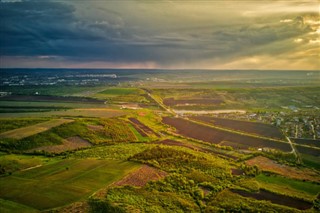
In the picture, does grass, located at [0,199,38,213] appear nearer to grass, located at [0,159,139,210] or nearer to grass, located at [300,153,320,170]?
grass, located at [0,159,139,210]

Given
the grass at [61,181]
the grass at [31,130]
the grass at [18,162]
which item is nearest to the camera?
the grass at [61,181]

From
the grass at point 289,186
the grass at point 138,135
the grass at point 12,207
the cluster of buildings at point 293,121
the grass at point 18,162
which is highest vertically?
the cluster of buildings at point 293,121

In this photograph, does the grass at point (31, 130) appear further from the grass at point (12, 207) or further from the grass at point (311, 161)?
the grass at point (311, 161)

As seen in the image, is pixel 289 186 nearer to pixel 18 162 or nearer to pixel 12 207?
pixel 12 207

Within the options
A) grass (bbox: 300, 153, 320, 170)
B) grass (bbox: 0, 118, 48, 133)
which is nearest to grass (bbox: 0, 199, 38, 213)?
grass (bbox: 0, 118, 48, 133)

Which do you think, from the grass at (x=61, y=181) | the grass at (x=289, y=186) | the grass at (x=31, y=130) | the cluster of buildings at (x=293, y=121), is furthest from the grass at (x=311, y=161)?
the grass at (x=31, y=130)

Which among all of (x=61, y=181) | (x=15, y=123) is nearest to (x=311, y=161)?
(x=61, y=181)
